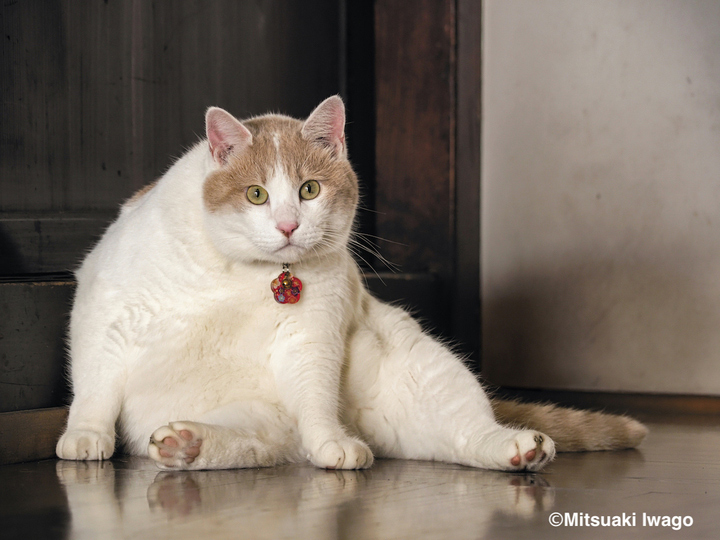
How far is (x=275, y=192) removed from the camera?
1.97 meters

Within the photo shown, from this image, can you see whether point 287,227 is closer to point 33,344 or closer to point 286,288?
point 286,288

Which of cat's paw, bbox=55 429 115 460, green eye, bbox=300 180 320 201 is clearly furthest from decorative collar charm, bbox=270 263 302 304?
cat's paw, bbox=55 429 115 460

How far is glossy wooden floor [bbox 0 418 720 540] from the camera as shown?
1.34 metres

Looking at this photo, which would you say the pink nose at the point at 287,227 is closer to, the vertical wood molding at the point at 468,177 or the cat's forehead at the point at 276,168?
the cat's forehead at the point at 276,168

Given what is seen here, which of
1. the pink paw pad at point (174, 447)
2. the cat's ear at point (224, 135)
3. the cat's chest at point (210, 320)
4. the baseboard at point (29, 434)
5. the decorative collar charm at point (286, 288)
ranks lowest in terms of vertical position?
the baseboard at point (29, 434)

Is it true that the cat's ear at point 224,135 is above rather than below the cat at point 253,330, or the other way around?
above

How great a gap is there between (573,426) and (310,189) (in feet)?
3.40

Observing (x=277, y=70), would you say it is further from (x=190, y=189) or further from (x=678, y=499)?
(x=678, y=499)

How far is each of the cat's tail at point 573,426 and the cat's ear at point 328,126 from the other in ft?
2.98

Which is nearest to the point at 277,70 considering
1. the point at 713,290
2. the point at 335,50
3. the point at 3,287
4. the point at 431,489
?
the point at 335,50

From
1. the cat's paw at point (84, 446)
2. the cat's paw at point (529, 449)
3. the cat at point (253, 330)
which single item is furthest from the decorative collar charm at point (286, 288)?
the cat's paw at point (529, 449)

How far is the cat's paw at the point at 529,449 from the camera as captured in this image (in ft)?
6.07

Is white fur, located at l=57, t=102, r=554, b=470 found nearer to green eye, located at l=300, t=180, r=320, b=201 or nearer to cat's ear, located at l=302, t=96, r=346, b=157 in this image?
green eye, located at l=300, t=180, r=320, b=201

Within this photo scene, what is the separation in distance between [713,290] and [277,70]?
2.18 meters
